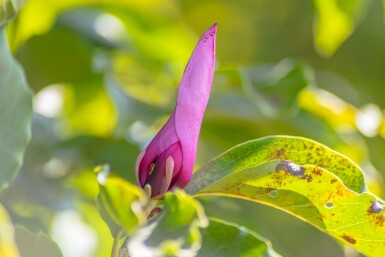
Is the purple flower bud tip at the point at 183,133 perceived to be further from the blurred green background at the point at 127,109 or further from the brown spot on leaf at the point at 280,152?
the blurred green background at the point at 127,109

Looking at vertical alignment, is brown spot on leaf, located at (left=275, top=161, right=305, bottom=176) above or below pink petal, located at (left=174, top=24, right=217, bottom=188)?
below

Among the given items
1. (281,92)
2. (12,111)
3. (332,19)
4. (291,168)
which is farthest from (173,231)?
(332,19)

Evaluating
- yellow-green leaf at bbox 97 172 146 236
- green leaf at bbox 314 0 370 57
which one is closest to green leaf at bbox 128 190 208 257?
yellow-green leaf at bbox 97 172 146 236

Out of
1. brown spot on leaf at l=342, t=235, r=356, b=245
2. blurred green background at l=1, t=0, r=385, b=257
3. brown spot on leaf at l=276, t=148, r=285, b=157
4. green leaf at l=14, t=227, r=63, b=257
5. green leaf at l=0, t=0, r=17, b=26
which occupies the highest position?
green leaf at l=0, t=0, r=17, b=26

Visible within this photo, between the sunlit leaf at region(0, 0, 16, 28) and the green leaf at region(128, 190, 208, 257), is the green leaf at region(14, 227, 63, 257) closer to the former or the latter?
the green leaf at region(128, 190, 208, 257)

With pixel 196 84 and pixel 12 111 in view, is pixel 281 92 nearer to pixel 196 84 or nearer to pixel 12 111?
pixel 12 111

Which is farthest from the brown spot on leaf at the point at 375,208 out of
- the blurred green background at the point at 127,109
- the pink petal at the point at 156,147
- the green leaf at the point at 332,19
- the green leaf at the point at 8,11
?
the green leaf at the point at 332,19
